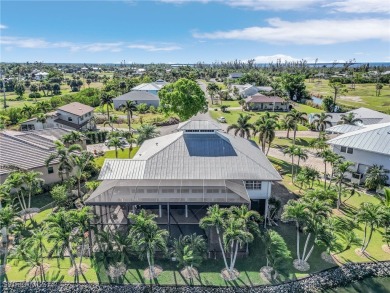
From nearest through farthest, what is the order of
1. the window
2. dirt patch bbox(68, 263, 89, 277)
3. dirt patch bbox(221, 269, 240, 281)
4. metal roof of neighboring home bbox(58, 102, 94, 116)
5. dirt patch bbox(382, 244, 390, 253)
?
dirt patch bbox(221, 269, 240, 281), dirt patch bbox(68, 263, 89, 277), dirt patch bbox(382, 244, 390, 253), the window, metal roof of neighboring home bbox(58, 102, 94, 116)

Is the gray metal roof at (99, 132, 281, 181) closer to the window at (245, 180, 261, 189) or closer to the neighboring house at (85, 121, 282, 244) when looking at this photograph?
the neighboring house at (85, 121, 282, 244)

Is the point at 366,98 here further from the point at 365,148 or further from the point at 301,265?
the point at 301,265

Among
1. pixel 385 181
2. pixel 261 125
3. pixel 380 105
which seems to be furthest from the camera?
pixel 380 105

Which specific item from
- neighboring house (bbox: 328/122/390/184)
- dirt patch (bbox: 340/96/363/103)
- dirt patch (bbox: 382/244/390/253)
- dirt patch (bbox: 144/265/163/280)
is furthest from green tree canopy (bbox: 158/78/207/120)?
dirt patch (bbox: 340/96/363/103)

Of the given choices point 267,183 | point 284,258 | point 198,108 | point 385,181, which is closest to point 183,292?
point 284,258

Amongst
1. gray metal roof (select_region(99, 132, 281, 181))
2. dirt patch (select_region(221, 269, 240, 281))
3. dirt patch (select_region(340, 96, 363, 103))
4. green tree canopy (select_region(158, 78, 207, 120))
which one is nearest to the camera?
dirt patch (select_region(221, 269, 240, 281))

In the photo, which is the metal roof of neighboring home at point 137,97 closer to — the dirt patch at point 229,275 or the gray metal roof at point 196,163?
the gray metal roof at point 196,163

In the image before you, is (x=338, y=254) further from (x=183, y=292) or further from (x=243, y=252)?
(x=183, y=292)

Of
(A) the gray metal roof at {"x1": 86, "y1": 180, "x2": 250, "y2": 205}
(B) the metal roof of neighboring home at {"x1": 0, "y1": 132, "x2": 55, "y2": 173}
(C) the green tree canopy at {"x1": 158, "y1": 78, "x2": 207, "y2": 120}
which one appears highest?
(C) the green tree canopy at {"x1": 158, "y1": 78, "x2": 207, "y2": 120}
